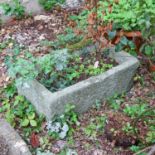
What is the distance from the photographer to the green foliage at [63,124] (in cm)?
328

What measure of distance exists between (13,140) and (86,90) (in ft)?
2.54

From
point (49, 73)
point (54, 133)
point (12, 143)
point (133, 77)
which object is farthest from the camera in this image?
point (133, 77)

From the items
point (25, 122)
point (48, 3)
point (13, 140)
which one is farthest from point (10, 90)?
point (48, 3)

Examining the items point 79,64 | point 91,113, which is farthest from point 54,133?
point 79,64

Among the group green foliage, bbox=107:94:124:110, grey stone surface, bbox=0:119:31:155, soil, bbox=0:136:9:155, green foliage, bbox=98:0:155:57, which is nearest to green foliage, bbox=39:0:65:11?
green foliage, bbox=98:0:155:57

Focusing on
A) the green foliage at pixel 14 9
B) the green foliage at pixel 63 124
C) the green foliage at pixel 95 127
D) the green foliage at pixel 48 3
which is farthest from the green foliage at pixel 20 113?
the green foliage at pixel 48 3

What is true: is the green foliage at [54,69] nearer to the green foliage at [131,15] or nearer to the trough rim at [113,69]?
the trough rim at [113,69]

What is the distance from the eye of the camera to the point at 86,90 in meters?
3.36

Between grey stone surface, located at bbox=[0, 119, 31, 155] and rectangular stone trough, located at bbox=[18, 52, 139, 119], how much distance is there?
14.2 inches

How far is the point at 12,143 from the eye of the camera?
300 centimetres

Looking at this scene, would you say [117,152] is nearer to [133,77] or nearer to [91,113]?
[91,113]

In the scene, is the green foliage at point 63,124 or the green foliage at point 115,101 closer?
the green foliage at point 63,124

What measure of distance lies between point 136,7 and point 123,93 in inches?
32.7

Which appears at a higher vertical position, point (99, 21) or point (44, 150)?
point (99, 21)
